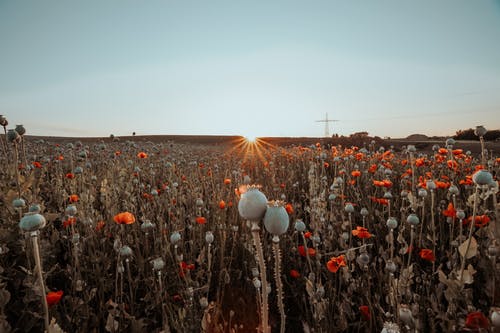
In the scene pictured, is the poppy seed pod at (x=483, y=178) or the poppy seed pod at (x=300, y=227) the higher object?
the poppy seed pod at (x=483, y=178)

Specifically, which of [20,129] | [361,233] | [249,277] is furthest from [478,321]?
[20,129]

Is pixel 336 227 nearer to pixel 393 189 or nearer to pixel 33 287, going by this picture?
pixel 393 189

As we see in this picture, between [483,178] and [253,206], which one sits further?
[483,178]

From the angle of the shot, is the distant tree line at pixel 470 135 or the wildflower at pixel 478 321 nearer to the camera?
the wildflower at pixel 478 321

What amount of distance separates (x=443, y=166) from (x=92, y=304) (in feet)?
17.4

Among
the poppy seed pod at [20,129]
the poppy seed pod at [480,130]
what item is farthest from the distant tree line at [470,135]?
the poppy seed pod at [20,129]

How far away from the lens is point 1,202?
10.8ft

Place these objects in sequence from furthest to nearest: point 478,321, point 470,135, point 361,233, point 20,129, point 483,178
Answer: point 470,135 < point 20,129 < point 361,233 < point 483,178 < point 478,321

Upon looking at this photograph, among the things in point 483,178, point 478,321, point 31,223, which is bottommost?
point 478,321

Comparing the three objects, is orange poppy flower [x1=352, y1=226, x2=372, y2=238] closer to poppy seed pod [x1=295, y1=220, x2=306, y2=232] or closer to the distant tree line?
poppy seed pod [x1=295, y1=220, x2=306, y2=232]

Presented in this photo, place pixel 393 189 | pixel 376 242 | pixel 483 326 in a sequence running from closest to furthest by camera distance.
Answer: pixel 483 326, pixel 376 242, pixel 393 189

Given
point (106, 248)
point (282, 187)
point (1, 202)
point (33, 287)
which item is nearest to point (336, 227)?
point (282, 187)

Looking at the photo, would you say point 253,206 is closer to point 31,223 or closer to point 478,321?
point 31,223

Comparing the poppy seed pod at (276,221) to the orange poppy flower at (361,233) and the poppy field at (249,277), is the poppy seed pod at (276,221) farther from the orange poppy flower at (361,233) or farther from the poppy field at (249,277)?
the orange poppy flower at (361,233)
